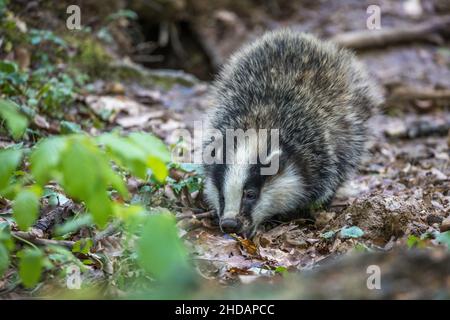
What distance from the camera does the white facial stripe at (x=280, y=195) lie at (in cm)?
557

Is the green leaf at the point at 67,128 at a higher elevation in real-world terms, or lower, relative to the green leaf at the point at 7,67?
lower

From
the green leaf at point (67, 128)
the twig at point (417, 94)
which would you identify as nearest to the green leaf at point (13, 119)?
the green leaf at point (67, 128)

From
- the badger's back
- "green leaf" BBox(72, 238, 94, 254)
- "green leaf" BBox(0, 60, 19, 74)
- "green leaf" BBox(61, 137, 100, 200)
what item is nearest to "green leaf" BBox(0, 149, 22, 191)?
"green leaf" BBox(61, 137, 100, 200)

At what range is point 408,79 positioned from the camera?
11109 millimetres

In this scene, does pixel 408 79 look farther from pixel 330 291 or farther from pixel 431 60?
pixel 330 291

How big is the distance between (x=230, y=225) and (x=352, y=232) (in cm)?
110

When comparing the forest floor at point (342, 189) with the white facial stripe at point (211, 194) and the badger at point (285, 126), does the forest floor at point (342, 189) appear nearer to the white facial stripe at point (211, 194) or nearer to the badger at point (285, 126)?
the white facial stripe at point (211, 194)

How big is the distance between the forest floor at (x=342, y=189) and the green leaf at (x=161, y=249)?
2.51ft

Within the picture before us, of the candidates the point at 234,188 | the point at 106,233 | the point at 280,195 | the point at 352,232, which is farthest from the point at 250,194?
the point at 106,233

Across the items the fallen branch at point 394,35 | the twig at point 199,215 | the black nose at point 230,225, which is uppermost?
the fallen branch at point 394,35

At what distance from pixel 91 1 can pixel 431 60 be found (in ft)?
22.1

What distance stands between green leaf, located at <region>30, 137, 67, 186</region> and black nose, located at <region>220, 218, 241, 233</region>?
257 centimetres

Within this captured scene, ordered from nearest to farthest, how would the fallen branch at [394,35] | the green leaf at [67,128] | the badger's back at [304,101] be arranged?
the badger's back at [304,101] → the green leaf at [67,128] → the fallen branch at [394,35]
